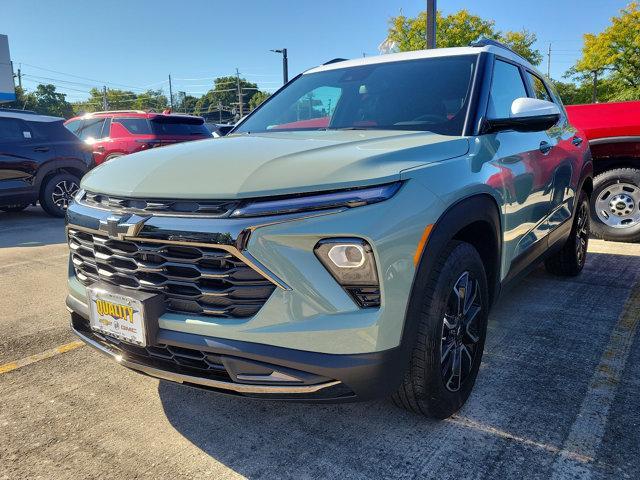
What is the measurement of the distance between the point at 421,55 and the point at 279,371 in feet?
7.39

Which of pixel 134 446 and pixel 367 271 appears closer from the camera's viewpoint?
pixel 367 271

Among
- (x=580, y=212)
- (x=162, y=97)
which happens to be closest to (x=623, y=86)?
(x=580, y=212)

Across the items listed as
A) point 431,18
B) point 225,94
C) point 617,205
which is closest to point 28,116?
point 431,18

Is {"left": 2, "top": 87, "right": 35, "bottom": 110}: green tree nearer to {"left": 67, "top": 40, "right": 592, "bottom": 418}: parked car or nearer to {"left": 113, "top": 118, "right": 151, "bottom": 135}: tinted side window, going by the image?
{"left": 113, "top": 118, "right": 151, "bottom": 135}: tinted side window

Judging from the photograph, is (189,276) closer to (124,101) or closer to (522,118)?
(522,118)

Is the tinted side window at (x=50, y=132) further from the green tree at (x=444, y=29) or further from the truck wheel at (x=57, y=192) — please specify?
the green tree at (x=444, y=29)

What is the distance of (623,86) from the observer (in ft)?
114

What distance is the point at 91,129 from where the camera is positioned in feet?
37.8

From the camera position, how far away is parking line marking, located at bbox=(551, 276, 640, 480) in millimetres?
2025

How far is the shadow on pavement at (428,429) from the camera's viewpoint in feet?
6.72

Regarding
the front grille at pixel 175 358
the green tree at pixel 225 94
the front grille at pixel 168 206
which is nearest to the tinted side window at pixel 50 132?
the front grille at pixel 168 206

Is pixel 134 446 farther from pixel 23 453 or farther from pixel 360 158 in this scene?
pixel 360 158

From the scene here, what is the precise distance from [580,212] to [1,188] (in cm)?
764

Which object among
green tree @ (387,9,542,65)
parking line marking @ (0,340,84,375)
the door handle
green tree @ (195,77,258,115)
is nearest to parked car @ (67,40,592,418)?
the door handle
